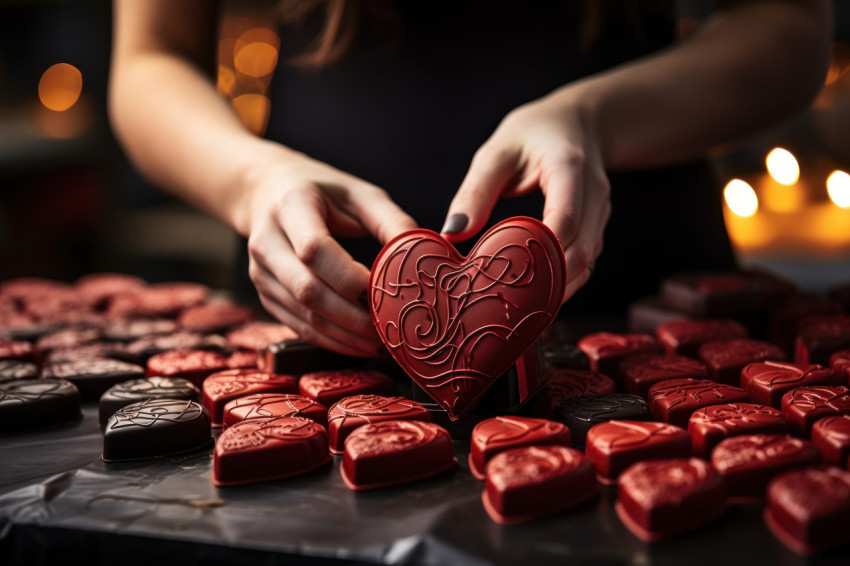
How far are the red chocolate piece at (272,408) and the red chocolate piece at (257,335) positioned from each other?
0.28m

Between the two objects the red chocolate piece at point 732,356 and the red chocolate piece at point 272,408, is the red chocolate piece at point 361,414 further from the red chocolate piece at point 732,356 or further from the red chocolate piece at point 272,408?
the red chocolate piece at point 732,356

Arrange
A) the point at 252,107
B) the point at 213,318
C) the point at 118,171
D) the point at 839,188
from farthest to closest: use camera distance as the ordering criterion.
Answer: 1. the point at 118,171
2. the point at 252,107
3. the point at 839,188
4. the point at 213,318

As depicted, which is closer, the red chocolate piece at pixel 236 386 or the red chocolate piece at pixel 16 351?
the red chocolate piece at pixel 236 386

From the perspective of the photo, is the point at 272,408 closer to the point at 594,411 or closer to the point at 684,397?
the point at 594,411

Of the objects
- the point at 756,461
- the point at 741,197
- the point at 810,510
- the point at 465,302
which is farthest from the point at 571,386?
the point at 741,197

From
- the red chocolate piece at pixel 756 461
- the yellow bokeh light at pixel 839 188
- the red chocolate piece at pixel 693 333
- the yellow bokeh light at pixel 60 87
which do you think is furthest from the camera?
the yellow bokeh light at pixel 60 87

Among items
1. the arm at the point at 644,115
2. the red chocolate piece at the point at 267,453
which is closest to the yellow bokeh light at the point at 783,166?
the arm at the point at 644,115

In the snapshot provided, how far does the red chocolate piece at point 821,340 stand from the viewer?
1112mm

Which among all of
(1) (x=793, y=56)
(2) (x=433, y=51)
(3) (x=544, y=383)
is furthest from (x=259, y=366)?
(1) (x=793, y=56)

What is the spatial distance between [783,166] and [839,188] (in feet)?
0.94

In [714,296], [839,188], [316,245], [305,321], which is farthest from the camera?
[839,188]

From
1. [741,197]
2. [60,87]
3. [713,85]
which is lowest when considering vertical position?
[741,197]

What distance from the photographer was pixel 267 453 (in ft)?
2.76

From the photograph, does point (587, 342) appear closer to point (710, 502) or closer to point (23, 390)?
point (710, 502)
